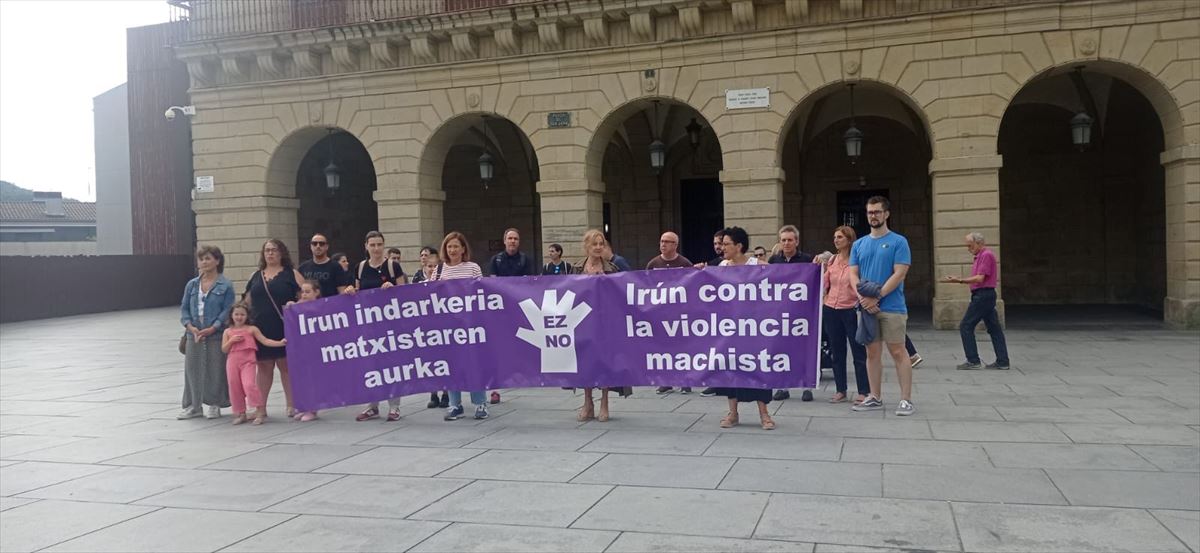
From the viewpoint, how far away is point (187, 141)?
31922mm

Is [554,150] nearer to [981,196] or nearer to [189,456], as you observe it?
[981,196]

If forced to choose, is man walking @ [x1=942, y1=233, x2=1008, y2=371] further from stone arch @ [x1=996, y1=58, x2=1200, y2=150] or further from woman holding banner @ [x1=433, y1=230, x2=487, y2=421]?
woman holding banner @ [x1=433, y1=230, x2=487, y2=421]

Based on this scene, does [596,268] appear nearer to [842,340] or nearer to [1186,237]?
[842,340]

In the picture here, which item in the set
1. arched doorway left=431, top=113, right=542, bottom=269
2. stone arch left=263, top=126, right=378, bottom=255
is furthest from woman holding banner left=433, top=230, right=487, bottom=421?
arched doorway left=431, top=113, right=542, bottom=269

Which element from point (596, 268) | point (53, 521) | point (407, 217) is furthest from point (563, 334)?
point (407, 217)

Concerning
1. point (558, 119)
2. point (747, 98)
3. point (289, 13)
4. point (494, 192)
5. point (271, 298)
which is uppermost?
point (289, 13)

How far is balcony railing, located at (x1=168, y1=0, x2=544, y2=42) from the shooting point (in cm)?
1880

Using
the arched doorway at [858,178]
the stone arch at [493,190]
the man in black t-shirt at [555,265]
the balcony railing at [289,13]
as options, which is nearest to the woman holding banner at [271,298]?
the man in black t-shirt at [555,265]

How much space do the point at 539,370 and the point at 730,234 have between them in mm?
2182

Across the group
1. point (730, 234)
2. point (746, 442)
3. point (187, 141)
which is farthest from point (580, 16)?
point (187, 141)

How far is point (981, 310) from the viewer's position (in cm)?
1110

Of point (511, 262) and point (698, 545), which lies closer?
point (698, 545)

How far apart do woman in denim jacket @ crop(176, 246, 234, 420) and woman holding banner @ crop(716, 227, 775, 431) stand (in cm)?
505

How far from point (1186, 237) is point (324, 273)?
1394cm
